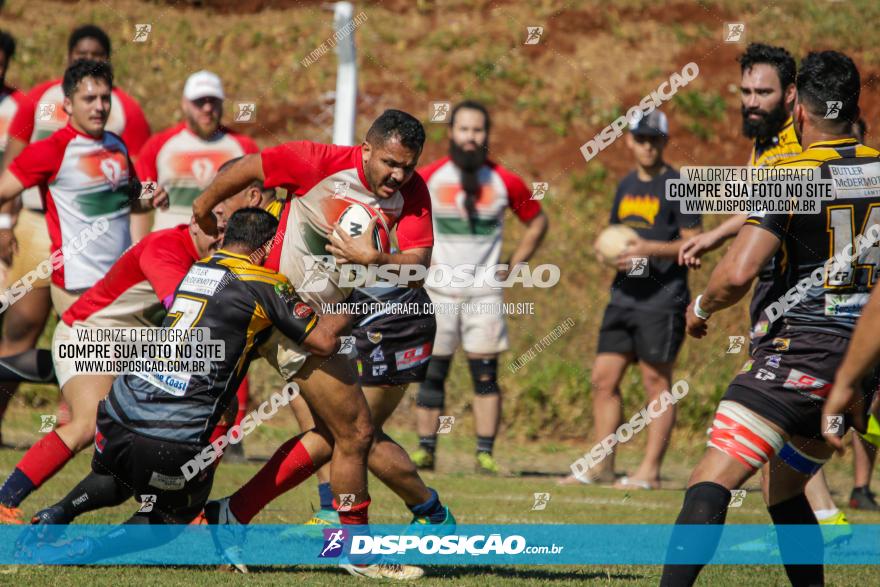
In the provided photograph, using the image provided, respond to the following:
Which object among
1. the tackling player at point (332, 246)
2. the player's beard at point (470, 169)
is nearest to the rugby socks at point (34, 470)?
the tackling player at point (332, 246)

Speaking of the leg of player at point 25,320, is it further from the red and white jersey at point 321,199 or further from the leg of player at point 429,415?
the red and white jersey at point 321,199

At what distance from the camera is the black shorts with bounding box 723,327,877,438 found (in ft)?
16.5

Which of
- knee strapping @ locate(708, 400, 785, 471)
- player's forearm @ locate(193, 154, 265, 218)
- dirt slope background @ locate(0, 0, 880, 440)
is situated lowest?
knee strapping @ locate(708, 400, 785, 471)

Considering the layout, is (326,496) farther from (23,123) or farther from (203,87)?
(23,123)

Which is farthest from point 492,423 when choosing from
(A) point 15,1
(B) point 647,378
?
(A) point 15,1

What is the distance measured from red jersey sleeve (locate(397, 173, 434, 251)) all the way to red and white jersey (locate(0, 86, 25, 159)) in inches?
191

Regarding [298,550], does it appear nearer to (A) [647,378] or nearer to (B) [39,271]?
(B) [39,271]

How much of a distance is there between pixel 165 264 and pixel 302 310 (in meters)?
1.21

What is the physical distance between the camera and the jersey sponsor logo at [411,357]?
6887 millimetres

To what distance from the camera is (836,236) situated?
514 cm

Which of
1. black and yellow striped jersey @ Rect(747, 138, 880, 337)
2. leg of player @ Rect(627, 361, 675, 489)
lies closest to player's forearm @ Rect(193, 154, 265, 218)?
black and yellow striped jersey @ Rect(747, 138, 880, 337)

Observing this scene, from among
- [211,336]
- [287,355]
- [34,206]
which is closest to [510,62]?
[34,206]

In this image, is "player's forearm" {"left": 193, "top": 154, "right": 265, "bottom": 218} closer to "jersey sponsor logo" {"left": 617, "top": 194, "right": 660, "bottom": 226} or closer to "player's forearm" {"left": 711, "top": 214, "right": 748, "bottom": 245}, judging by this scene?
"player's forearm" {"left": 711, "top": 214, "right": 748, "bottom": 245}

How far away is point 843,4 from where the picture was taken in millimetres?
18297
